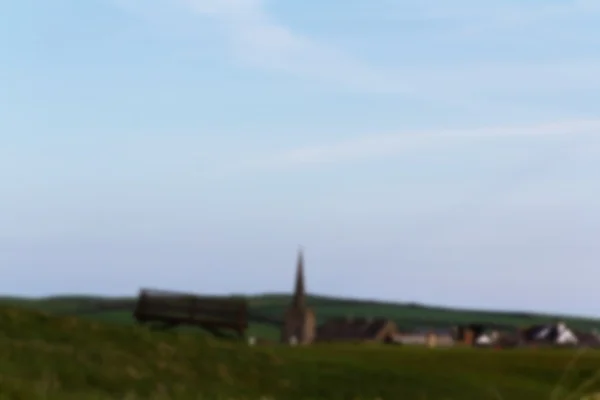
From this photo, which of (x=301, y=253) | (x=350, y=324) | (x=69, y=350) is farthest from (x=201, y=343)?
(x=350, y=324)

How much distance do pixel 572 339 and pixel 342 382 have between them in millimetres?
75503

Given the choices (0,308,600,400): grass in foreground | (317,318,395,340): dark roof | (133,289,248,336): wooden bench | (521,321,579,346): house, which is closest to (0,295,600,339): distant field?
(521,321,579,346): house

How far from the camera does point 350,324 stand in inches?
3573

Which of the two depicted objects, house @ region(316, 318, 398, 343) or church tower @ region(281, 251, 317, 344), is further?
house @ region(316, 318, 398, 343)

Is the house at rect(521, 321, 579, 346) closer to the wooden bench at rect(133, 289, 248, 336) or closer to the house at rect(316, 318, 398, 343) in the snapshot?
the house at rect(316, 318, 398, 343)

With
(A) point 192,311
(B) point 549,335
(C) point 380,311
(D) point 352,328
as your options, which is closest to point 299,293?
(D) point 352,328

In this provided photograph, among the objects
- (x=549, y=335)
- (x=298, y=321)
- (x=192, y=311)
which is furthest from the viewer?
(x=549, y=335)

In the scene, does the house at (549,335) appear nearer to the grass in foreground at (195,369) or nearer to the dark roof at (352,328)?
the dark roof at (352,328)

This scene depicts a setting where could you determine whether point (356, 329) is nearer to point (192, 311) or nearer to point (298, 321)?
point (298, 321)

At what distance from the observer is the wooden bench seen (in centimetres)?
3534

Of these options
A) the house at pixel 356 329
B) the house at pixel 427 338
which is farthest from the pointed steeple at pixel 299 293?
the house at pixel 356 329

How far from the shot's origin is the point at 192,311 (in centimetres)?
3559

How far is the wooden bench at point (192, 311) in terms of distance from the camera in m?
35.3

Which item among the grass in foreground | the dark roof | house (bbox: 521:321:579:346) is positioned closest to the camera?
the grass in foreground
